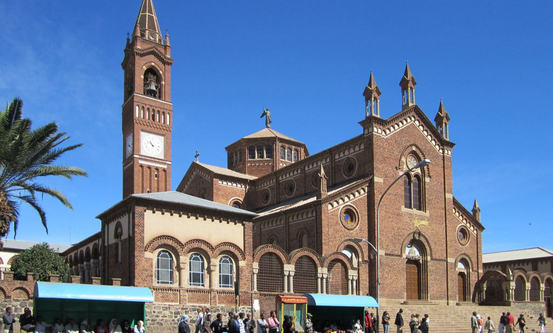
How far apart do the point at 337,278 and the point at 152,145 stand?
2295 cm

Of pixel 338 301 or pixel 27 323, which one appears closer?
pixel 27 323

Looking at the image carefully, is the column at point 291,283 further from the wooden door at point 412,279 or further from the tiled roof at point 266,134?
the tiled roof at point 266,134

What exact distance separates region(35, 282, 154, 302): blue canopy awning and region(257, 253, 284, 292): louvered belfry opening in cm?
886

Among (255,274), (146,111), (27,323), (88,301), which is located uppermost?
(146,111)

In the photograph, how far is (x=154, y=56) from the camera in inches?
2185

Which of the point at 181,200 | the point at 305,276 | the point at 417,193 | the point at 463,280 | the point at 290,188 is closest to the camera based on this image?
the point at 181,200

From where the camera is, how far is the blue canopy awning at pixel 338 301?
30.0 meters

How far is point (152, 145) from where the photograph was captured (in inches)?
2115

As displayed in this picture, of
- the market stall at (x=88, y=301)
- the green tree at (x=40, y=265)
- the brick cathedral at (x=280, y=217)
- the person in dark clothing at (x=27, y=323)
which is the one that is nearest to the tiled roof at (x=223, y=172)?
the brick cathedral at (x=280, y=217)

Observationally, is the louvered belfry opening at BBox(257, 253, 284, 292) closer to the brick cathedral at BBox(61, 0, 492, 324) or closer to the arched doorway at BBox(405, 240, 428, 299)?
the brick cathedral at BBox(61, 0, 492, 324)

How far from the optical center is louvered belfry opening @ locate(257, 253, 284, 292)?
3469 cm

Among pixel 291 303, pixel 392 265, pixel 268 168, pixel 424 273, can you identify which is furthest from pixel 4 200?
pixel 268 168

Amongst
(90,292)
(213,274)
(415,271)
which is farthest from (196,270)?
(415,271)

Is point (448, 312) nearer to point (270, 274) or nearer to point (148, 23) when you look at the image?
point (270, 274)
